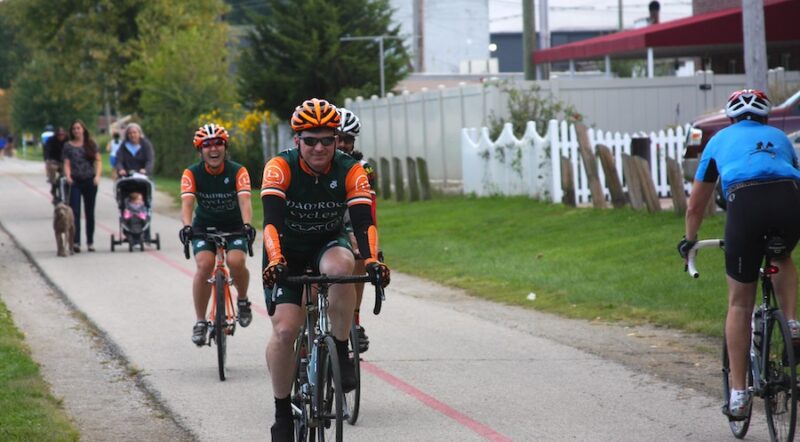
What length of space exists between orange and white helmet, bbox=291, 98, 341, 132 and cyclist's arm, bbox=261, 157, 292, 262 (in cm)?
22

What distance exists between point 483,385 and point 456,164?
20227 mm

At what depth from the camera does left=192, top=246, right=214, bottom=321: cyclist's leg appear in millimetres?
10648

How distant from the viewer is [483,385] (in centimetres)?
956

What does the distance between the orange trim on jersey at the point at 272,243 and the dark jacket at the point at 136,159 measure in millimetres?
14764

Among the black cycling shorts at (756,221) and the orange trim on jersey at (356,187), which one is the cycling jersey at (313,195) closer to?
the orange trim on jersey at (356,187)

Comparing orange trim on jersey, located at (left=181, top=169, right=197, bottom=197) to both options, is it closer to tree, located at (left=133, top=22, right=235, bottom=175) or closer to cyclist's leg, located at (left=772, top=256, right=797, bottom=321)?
cyclist's leg, located at (left=772, top=256, right=797, bottom=321)

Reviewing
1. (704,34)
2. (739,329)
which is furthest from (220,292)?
(704,34)

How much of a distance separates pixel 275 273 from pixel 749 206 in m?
2.50

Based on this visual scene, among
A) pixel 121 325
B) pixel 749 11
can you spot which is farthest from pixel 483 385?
pixel 749 11

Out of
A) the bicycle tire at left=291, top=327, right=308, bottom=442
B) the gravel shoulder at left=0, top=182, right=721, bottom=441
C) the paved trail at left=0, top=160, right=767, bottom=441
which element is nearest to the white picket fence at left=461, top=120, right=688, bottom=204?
the paved trail at left=0, top=160, right=767, bottom=441

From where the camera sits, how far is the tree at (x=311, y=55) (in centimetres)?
4594

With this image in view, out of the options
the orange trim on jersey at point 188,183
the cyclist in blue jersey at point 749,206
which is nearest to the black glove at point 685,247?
the cyclist in blue jersey at point 749,206

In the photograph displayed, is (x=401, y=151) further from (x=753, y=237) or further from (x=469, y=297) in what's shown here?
(x=753, y=237)

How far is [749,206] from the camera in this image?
23.4ft
